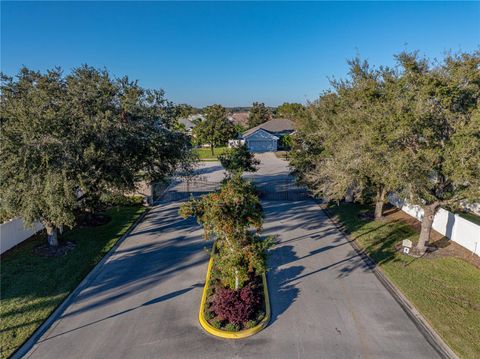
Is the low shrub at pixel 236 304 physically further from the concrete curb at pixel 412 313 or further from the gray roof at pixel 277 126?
the gray roof at pixel 277 126

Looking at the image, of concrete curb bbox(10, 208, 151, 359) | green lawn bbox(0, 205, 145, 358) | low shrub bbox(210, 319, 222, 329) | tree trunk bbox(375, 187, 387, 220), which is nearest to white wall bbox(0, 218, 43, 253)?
green lawn bbox(0, 205, 145, 358)

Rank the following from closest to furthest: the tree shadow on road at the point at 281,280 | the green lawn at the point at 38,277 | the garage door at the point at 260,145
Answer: the green lawn at the point at 38,277, the tree shadow on road at the point at 281,280, the garage door at the point at 260,145

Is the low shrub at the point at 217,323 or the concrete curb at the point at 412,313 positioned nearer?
the concrete curb at the point at 412,313

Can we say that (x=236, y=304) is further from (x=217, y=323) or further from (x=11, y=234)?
(x=11, y=234)

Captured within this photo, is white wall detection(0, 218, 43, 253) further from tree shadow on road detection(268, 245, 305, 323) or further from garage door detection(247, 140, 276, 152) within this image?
garage door detection(247, 140, 276, 152)

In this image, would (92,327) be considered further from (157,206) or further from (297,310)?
(157,206)

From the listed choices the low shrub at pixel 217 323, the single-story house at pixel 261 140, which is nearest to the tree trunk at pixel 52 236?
the low shrub at pixel 217 323

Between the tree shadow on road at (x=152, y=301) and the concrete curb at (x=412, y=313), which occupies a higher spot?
the tree shadow on road at (x=152, y=301)

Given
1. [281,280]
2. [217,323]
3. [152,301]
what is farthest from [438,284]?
[152,301]

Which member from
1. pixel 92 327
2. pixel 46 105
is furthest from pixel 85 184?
pixel 92 327
